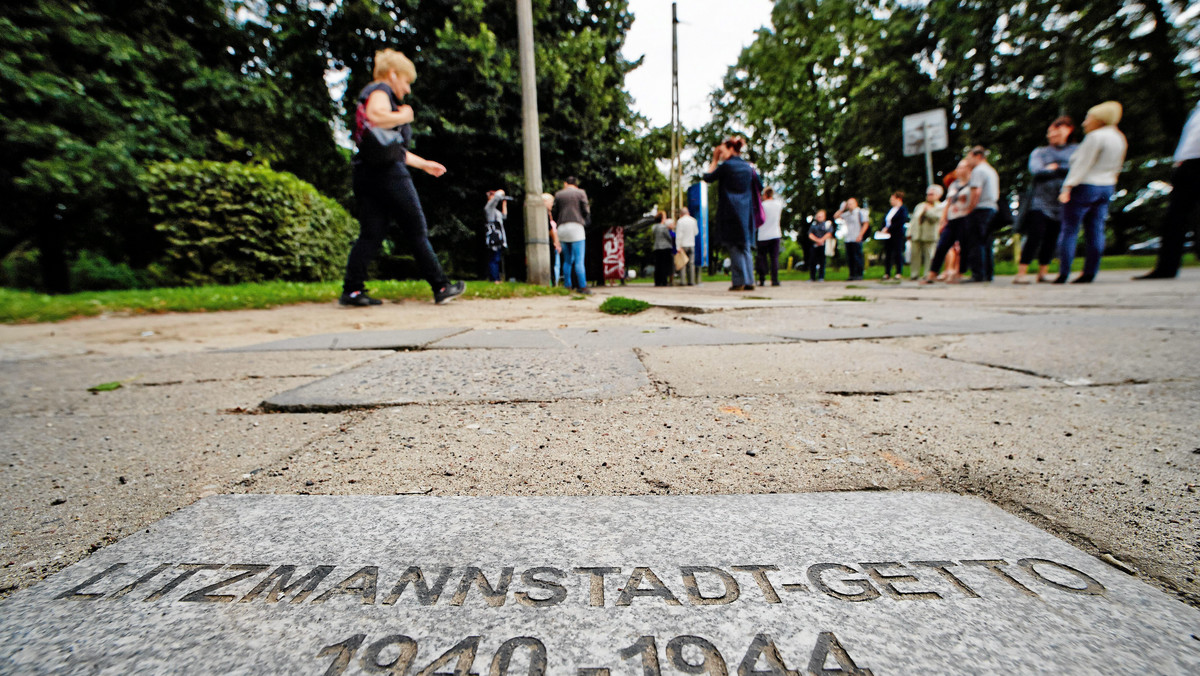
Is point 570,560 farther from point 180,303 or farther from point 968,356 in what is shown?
point 180,303

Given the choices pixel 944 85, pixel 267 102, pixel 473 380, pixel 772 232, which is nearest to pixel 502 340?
pixel 473 380

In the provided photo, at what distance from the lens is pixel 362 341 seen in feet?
9.96

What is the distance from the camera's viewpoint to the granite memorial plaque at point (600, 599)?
0.49 meters

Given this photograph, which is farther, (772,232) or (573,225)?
(772,232)

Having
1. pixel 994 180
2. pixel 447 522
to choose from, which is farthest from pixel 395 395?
pixel 994 180

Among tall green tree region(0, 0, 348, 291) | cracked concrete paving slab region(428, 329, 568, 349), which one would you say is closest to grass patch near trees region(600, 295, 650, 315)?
cracked concrete paving slab region(428, 329, 568, 349)

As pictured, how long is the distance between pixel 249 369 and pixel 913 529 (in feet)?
8.28

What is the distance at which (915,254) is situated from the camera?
34.0ft

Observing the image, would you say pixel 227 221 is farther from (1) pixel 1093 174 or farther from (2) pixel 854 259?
(2) pixel 854 259

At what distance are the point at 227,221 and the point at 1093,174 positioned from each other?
40.8 feet

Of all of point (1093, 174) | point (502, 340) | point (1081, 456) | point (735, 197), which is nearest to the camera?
point (1081, 456)

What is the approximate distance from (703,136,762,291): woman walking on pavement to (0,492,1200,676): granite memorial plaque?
6.82 meters

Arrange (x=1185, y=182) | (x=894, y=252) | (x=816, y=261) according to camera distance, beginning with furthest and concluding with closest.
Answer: (x=816, y=261)
(x=894, y=252)
(x=1185, y=182)

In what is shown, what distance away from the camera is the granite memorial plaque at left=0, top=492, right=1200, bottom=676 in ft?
1.62
